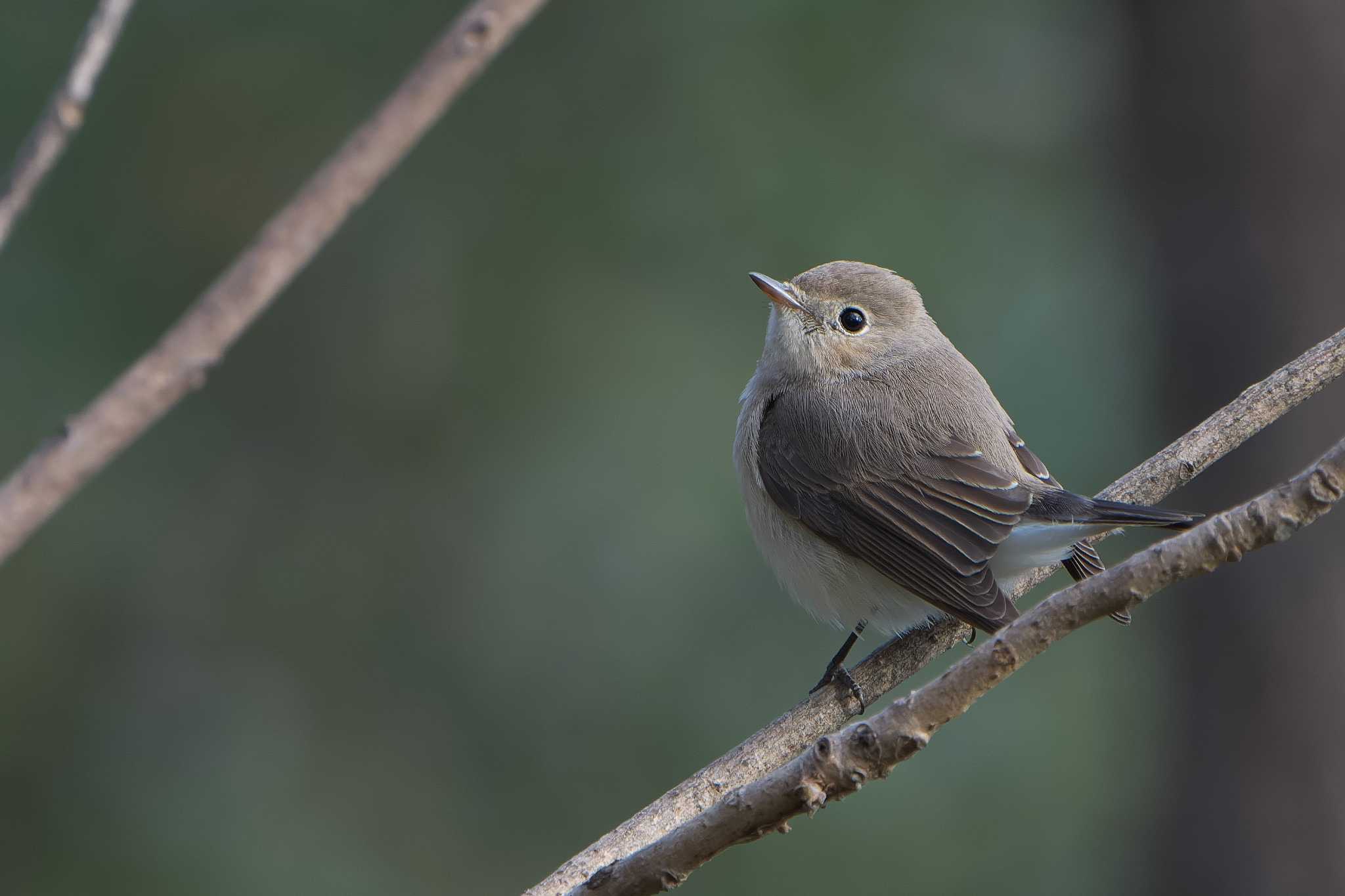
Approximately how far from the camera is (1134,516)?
3.33 metres

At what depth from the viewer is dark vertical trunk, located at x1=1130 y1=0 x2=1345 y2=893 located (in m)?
5.29

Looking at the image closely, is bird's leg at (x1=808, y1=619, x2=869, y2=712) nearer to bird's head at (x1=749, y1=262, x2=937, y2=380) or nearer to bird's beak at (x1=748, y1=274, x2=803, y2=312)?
bird's head at (x1=749, y1=262, x2=937, y2=380)

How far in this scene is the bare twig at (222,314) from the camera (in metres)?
1.76

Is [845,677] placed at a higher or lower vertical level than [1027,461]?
lower

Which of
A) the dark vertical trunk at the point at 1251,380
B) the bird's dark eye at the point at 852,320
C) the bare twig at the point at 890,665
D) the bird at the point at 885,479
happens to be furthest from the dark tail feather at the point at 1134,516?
the dark vertical trunk at the point at 1251,380

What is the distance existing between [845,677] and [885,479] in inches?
32.8

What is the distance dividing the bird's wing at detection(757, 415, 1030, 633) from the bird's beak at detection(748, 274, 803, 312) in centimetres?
48

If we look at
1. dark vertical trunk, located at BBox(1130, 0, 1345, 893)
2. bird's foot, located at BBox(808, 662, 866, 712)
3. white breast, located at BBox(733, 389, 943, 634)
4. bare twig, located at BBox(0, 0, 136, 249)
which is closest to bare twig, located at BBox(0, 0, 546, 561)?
bare twig, located at BBox(0, 0, 136, 249)

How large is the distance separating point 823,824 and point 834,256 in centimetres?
294

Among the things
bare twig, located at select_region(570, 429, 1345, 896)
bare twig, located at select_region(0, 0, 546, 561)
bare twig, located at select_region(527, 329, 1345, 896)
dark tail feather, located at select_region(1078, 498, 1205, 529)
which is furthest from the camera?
dark tail feather, located at select_region(1078, 498, 1205, 529)

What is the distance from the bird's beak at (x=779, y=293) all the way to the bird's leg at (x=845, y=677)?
3.71ft

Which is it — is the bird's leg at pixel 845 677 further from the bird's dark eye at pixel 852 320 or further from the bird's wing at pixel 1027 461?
the bird's dark eye at pixel 852 320

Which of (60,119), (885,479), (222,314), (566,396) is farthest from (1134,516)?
(566,396)

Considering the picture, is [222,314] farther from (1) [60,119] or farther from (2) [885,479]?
(2) [885,479]
